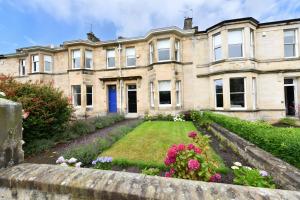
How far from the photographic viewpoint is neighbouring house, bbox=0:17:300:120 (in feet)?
43.3

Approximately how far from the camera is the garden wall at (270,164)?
297 cm

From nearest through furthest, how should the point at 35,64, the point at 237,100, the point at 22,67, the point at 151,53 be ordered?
the point at 237,100 < the point at 151,53 < the point at 35,64 < the point at 22,67

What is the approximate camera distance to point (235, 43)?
1329 centimetres

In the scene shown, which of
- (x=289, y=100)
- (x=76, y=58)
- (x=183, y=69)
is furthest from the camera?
(x=76, y=58)

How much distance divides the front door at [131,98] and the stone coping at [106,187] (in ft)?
50.4

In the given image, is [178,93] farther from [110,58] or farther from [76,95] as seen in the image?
[76,95]

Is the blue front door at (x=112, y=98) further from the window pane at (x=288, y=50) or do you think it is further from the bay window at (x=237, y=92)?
the window pane at (x=288, y=50)

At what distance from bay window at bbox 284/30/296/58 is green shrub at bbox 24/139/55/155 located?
17049mm

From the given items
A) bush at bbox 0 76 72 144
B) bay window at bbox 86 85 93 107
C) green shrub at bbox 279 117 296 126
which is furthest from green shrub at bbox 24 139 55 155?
green shrub at bbox 279 117 296 126

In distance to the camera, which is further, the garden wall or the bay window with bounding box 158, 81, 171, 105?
the bay window with bounding box 158, 81, 171, 105

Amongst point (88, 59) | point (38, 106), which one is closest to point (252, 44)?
point (38, 106)

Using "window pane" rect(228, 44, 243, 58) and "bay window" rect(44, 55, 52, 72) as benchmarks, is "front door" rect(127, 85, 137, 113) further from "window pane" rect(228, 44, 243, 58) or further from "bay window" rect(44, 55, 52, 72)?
"bay window" rect(44, 55, 52, 72)

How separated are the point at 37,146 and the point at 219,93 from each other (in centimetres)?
1264

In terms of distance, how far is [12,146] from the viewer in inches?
91.8
